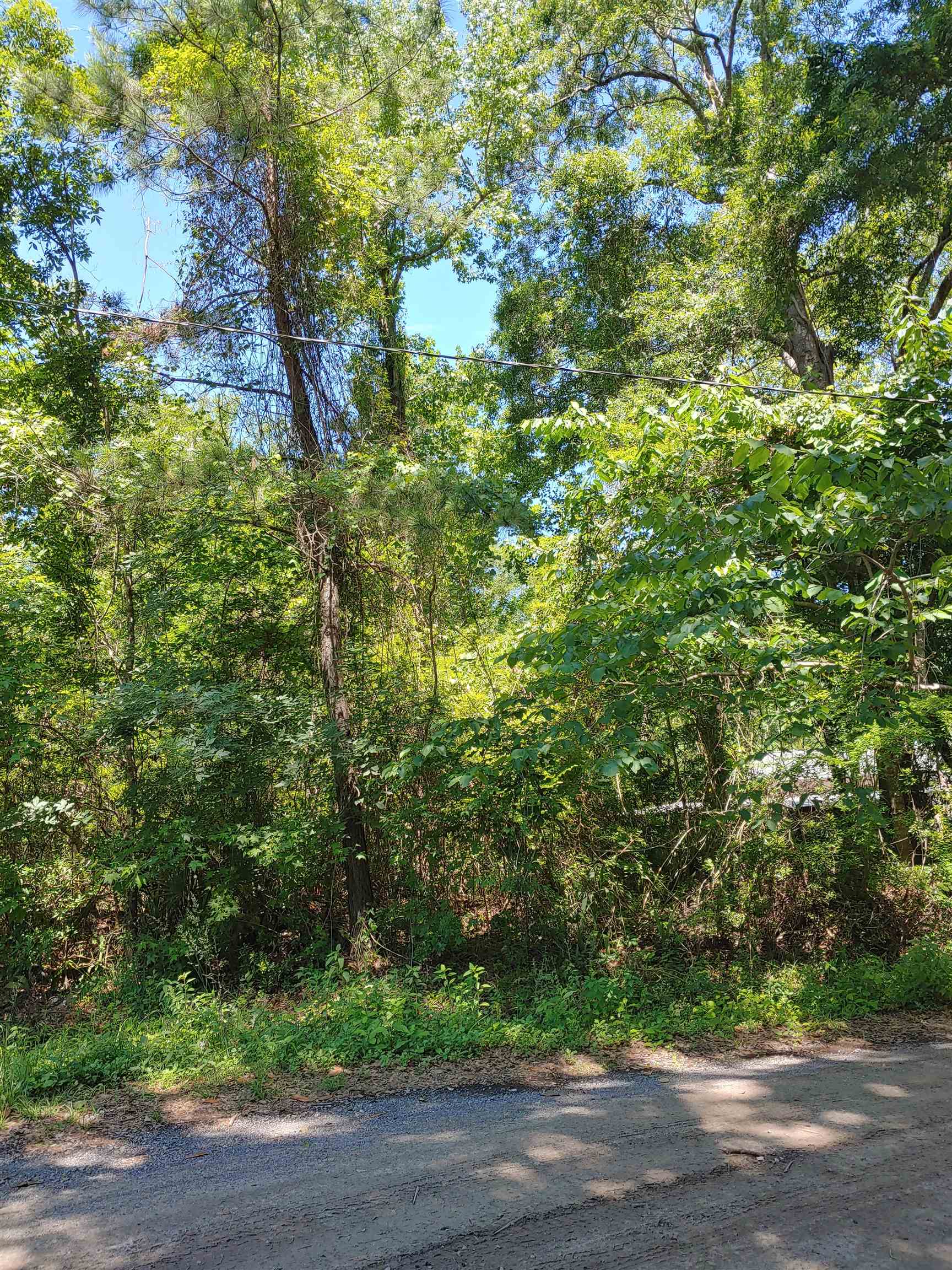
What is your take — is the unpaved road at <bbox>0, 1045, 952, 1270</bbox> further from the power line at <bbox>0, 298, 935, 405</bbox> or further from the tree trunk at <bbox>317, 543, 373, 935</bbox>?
the power line at <bbox>0, 298, 935, 405</bbox>

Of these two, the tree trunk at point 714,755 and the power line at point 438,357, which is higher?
the power line at point 438,357

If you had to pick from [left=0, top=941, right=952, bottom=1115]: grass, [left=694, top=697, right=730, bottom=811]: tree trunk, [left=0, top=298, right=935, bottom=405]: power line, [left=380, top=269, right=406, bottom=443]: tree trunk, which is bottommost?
[left=0, top=941, right=952, bottom=1115]: grass

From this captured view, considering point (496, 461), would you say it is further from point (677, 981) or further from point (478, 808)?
point (677, 981)

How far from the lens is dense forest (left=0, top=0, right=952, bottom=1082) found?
682cm

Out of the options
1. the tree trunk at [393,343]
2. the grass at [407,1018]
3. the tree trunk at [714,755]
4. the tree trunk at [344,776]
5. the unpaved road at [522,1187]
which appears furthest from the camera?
the tree trunk at [393,343]

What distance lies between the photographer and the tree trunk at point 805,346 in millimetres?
10164

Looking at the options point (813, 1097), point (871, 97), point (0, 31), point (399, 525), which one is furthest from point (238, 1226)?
point (0, 31)

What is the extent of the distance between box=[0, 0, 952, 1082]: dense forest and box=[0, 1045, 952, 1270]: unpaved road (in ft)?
7.30

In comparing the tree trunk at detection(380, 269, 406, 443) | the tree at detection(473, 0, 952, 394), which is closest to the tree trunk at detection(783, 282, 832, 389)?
the tree at detection(473, 0, 952, 394)

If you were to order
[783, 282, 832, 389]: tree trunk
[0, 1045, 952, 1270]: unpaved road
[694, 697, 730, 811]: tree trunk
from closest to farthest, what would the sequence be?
[0, 1045, 952, 1270]: unpaved road → [694, 697, 730, 811]: tree trunk → [783, 282, 832, 389]: tree trunk

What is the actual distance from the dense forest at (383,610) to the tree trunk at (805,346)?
41 cm

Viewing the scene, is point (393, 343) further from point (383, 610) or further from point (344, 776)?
point (344, 776)

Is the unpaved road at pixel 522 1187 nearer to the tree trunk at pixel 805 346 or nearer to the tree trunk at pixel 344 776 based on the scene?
the tree trunk at pixel 344 776

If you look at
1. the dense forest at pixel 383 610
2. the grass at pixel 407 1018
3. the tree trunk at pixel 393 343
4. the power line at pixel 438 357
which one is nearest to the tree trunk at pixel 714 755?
the dense forest at pixel 383 610
